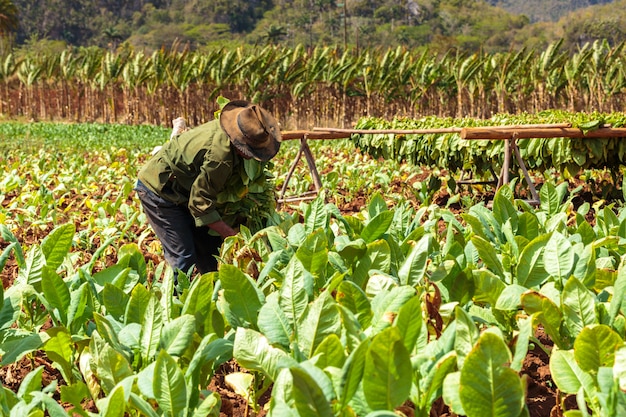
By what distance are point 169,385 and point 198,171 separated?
8.51 feet

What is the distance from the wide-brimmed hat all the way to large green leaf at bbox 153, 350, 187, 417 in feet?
7.47

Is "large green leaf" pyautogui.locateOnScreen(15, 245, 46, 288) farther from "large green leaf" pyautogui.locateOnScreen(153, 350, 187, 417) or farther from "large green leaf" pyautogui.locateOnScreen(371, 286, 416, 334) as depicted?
"large green leaf" pyautogui.locateOnScreen(371, 286, 416, 334)

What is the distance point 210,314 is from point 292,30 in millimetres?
92993

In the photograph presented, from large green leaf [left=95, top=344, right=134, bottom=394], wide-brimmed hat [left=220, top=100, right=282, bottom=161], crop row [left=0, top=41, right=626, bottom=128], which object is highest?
wide-brimmed hat [left=220, top=100, right=282, bottom=161]

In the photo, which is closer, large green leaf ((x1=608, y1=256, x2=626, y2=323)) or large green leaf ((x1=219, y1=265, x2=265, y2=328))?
large green leaf ((x1=608, y1=256, x2=626, y2=323))

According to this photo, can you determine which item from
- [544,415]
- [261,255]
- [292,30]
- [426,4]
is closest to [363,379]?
[544,415]

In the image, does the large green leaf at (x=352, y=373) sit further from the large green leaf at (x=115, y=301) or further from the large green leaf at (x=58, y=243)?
the large green leaf at (x=58, y=243)

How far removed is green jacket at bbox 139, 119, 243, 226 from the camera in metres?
3.75

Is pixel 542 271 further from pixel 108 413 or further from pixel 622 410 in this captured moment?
pixel 108 413

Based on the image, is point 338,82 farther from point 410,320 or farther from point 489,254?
point 410,320

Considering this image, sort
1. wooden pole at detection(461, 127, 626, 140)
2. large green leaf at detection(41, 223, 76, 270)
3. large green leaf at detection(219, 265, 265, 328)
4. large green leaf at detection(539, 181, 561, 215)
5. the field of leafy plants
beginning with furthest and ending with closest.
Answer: wooden pole at detection(461, 127, 626, 140)
large green leaf at detection(539, 181, 561, 215)
large green leaf at detection(41, 223, 76, 270)
large green leaf at detection(219, 265, 265, 328)
the field of leafy plants

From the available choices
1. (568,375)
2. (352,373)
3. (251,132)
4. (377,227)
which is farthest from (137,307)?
(251,132)

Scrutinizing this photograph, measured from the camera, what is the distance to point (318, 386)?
4.06 ft

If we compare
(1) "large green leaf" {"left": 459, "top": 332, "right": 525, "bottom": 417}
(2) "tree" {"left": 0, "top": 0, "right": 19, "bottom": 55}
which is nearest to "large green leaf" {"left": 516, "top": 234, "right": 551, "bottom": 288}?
(1) "large green leaf" {"left": 459, "top": 332, "right": 525, "bottom": 417}
